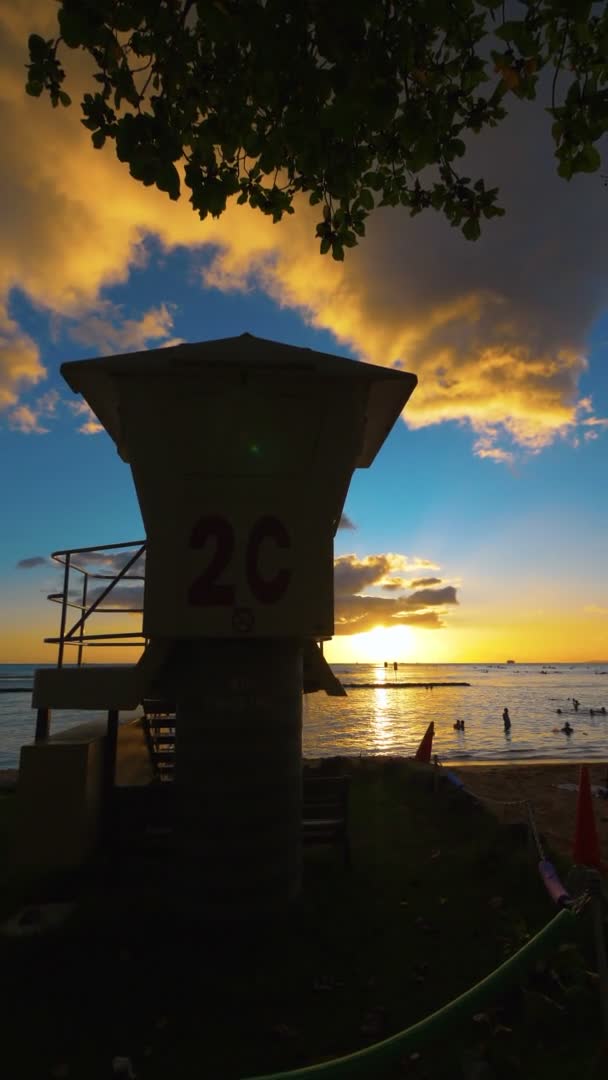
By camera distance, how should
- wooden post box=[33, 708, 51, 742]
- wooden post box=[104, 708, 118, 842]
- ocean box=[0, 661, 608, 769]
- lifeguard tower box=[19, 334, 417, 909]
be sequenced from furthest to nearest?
ocean box=[0, 661, 608, 769] → wooden post box=[104, 708, 118, 842] → wooden post box=[33, 708, 51, 742] → lifeguard tower box=[19, 334, 417, 909]

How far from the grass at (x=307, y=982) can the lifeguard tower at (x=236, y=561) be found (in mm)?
843

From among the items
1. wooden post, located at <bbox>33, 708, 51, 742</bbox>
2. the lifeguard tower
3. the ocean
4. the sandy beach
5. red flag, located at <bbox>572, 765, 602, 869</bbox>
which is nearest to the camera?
the lifeguard tower

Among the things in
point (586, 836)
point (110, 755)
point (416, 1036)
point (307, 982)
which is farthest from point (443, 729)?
point (416, 1036)

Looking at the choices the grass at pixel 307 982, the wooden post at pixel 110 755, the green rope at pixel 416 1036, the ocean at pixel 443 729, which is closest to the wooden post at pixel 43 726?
the wooden post at pixel 110 755

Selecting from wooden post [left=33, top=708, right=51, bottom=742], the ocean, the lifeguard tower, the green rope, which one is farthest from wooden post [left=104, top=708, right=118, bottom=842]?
the ocean

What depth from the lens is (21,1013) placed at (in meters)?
5.49

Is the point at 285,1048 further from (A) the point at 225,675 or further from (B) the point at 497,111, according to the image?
(B) the point at 497,111

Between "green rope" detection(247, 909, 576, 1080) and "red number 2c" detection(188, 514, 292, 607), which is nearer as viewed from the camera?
"green rope" detection(247, 909, 576, 1080)

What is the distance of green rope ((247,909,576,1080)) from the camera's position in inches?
119

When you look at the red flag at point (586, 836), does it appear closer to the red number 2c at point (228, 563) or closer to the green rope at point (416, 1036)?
the red number 2c at point (228, 563)

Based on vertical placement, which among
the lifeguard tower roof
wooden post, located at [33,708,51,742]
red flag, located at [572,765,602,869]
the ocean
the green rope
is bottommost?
Result: the ocean

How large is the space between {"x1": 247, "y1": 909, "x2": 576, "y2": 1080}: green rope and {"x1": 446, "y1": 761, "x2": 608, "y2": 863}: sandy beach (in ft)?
24.6

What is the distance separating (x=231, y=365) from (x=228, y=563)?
2.36 metres

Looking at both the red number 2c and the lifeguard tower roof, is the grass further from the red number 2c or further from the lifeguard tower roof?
the lifeguard tower roof
